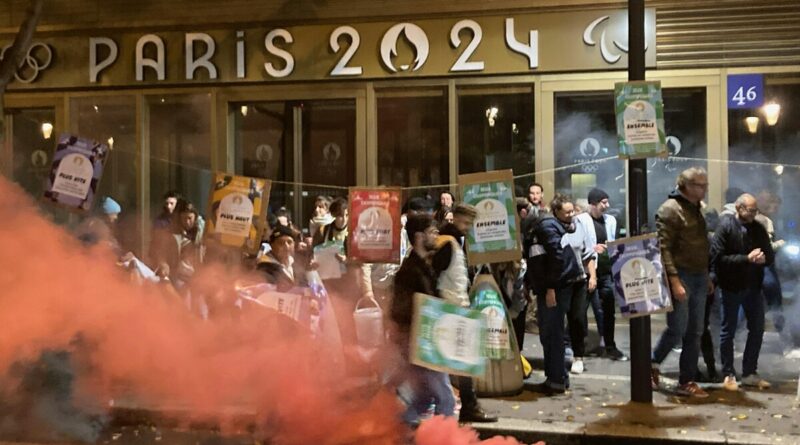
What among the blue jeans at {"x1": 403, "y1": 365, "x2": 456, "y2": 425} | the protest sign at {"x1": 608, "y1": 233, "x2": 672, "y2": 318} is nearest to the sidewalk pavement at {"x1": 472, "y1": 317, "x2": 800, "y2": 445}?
the blue jeans at {"x1": 403, "y1": 365, "x2": 456, "y2": 425}

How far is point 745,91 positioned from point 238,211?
6933 mm

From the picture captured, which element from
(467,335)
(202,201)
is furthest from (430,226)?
(202,201)

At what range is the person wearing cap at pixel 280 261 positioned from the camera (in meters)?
6.50

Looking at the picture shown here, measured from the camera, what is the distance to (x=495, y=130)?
1091 cm

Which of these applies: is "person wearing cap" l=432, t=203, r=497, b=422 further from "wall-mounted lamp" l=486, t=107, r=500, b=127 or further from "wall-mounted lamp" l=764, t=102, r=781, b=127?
"wall-mounted lamp" l=764, t=102, r=781, b=127

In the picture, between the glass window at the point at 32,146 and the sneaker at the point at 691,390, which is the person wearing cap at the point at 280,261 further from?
the sneaker at the point at 691,390

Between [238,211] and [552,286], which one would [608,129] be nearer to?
[552,286]

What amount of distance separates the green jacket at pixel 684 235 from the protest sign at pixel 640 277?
0.35 metres

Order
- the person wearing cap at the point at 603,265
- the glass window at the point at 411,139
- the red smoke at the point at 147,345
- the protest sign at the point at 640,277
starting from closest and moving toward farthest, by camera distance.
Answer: the red smoke at the point at 147,345, the protest sign at the point at 640,277, the person wearing cap at the point at 603,265, the glass window at the point at 411,139

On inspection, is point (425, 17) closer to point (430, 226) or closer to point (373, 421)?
point (430, 226)

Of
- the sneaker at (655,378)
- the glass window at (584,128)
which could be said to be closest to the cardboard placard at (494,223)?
the sneaker at (655,378)

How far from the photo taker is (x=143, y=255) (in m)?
7.88

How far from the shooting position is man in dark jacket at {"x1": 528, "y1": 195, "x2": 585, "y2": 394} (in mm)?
7148

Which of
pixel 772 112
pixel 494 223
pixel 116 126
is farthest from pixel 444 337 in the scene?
pixel 116 126
